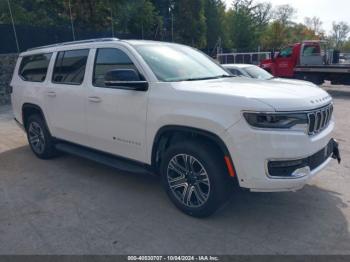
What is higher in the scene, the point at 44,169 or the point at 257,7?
the point at 257,7

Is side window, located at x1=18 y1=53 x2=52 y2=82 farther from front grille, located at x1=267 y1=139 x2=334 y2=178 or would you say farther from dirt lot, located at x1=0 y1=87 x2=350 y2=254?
front grille, located at x1=267 y1=139 x2=334 y2=178

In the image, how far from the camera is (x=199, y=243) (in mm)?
3150

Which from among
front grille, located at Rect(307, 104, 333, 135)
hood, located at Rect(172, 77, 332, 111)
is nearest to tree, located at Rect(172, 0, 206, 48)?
hood, located at Rect(172, 77, 332, 111)

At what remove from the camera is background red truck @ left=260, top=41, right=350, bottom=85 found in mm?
15250

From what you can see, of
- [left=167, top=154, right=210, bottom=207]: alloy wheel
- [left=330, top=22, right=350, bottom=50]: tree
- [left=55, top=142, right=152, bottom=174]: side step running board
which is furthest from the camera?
[left=330, top=22, right=350, bottom=50]: tree

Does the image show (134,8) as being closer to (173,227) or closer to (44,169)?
(44,169)

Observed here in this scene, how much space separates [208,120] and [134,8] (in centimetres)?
2344

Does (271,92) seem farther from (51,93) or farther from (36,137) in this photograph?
(36,137)

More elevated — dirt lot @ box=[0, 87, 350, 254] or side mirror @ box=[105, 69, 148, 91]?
side mirror @ box=[105, 69, 148, 91]

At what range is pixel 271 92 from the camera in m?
3.20

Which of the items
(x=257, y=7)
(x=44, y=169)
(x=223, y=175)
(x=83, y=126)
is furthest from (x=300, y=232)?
(x=257, y=7)

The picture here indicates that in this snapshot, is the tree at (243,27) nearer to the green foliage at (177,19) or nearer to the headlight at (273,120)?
the green foliage at (177,19)

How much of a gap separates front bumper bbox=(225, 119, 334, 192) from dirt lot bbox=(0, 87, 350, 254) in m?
0.55

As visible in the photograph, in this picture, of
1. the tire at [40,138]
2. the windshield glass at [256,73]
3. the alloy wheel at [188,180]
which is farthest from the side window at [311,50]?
the alloy wheel at [188,180]
